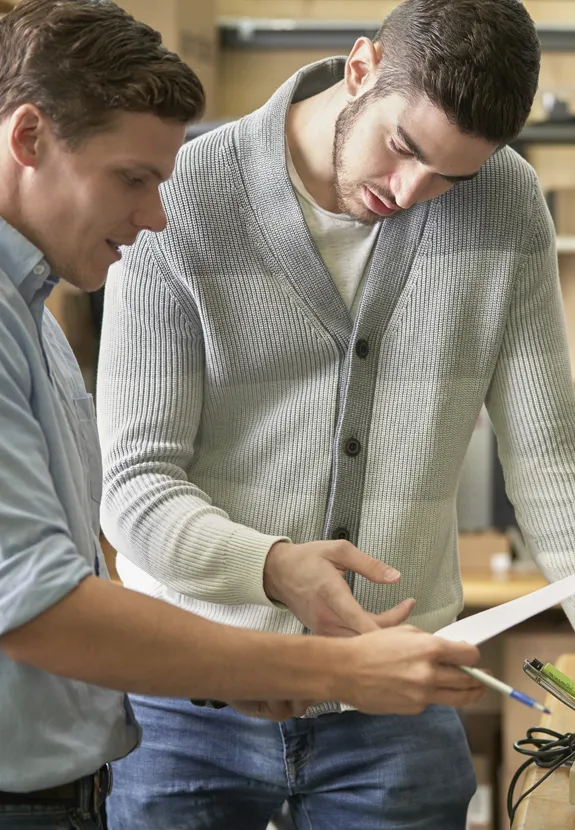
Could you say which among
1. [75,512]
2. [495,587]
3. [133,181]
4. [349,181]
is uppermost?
[133,181]

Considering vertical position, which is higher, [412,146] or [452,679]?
[412,146]

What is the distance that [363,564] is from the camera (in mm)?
1251

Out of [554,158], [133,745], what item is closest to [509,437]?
[133,745]

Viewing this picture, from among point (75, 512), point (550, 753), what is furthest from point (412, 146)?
point (550, 753)

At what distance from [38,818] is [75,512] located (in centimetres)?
29

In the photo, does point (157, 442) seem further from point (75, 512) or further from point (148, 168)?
point (148, 168)

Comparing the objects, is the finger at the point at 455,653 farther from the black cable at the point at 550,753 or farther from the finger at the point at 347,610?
the black cable at the point at 550,753

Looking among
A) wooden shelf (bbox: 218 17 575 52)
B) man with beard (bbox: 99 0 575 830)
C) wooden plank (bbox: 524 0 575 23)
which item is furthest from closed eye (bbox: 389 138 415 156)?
wooden plank (bbox: 524 0 575 23)

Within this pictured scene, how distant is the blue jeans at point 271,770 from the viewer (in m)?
1.44

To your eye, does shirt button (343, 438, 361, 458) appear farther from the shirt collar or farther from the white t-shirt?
the shirt collar

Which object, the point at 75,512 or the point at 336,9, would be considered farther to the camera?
the point at 336,9

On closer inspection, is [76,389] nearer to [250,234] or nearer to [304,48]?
[250,234]

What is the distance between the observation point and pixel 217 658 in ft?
3.21

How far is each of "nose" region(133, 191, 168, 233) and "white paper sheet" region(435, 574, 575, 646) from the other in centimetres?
50
